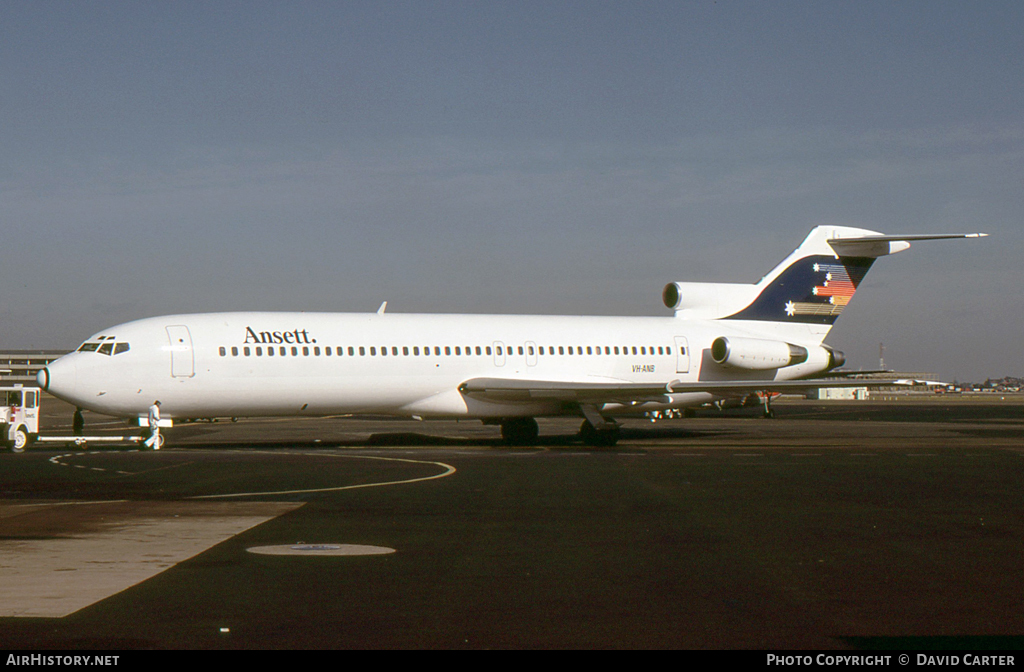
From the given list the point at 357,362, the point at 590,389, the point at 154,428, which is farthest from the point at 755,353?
the point at 154,428

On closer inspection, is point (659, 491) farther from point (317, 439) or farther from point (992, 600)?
point (317, 439)

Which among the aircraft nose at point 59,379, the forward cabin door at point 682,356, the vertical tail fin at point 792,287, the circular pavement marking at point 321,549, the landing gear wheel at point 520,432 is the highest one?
the vertical tail fin at point 792,287

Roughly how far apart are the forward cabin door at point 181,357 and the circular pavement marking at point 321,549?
16874 mm

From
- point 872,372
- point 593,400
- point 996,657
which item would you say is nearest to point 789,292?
point 872,372

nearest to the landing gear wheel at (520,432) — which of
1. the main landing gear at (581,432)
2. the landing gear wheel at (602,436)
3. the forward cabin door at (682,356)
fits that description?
the main landing gear at (581,432)

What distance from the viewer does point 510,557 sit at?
9883 mm

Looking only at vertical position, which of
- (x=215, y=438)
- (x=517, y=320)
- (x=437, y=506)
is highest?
(x=517, y=320)

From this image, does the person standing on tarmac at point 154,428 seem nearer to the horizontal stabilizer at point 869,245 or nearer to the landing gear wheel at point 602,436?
the landing gear wheel at point 602,436

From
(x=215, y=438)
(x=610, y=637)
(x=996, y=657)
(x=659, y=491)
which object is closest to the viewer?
(x=996, y=657)

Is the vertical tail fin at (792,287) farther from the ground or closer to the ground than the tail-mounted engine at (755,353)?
farther from the ground

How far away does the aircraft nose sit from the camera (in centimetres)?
2514

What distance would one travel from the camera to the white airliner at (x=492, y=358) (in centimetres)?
2612

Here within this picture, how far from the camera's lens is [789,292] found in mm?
36062

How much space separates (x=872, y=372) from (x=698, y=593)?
29542 mm
